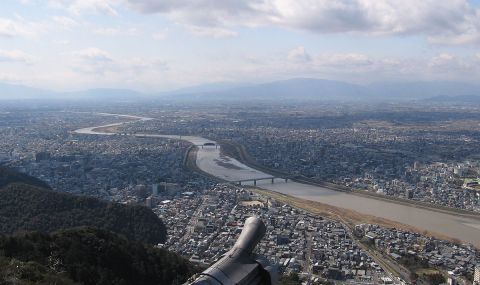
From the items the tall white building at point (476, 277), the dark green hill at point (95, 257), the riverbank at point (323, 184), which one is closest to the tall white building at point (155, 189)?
the riverbank at point (323, 184)

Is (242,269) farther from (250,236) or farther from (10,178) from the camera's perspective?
(10,178)

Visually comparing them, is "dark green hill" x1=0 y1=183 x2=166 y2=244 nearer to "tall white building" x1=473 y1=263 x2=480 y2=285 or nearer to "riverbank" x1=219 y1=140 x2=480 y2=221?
"tall white building" x1=473 y1=263 x2=480 y2=285

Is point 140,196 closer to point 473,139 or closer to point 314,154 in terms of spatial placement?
point 314,154

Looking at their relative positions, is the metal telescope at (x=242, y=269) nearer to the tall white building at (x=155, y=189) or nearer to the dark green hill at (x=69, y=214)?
the dark green hill at (x=69, y=214)

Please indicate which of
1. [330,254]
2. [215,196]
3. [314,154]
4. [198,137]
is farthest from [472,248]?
[198,137]

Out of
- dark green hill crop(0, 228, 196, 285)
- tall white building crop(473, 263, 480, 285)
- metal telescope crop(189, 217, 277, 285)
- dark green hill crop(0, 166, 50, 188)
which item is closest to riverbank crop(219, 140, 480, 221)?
tall white building crop(473, 263, 480, 285)

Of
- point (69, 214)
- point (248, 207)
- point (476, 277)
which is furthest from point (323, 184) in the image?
point (69, 214)

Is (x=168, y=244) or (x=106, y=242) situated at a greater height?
(x=106, y=242)
